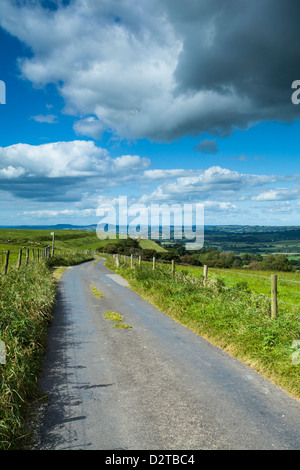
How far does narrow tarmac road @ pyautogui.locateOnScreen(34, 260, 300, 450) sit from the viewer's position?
426cm

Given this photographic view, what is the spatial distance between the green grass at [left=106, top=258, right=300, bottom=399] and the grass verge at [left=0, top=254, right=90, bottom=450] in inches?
173

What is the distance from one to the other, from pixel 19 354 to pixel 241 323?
5.47 metres

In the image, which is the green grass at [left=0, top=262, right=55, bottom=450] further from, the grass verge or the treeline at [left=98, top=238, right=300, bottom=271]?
the treeline at [left=98, top=238, right=300, bottom=271]

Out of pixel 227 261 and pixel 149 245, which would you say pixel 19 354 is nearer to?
pixel 227 261

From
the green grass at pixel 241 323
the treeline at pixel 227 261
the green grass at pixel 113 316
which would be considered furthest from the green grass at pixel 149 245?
the green grass at pixel 113 316

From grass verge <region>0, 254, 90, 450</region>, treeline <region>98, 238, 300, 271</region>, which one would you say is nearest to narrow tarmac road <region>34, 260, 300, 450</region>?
grass verge <region>0, 254, 90, 450</region>

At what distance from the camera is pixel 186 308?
1155 cm

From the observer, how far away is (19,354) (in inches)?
230

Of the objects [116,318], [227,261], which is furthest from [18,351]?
[227,261]

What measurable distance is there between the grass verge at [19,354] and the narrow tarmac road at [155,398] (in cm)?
30

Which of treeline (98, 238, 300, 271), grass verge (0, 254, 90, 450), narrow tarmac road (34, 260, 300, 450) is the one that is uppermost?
grass verge (0, 254, 90, 450)

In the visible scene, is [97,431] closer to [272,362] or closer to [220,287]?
[272,362]
